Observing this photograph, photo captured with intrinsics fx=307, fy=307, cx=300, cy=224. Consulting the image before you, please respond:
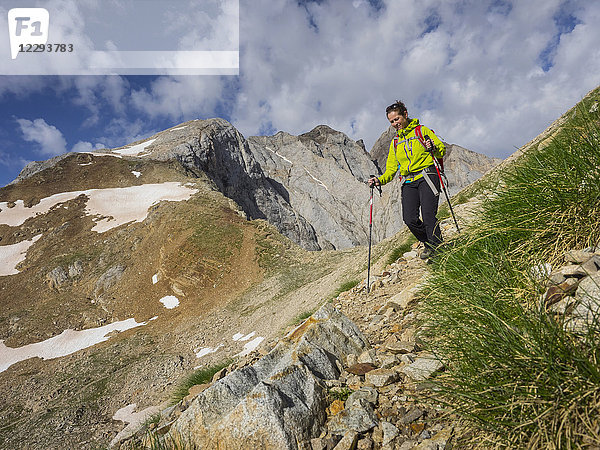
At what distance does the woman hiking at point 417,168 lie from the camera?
5.82 metres

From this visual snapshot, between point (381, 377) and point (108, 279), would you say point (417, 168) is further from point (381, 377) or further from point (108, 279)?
point (108, 279)

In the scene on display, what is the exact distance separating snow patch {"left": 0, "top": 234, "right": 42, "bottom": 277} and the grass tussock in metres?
40.4

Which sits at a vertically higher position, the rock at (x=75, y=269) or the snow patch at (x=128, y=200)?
the snow patch at (x=128, y=200)

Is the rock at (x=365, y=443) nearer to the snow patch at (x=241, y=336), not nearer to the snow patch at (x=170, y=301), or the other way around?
the snow patch at (x=241, y=336)

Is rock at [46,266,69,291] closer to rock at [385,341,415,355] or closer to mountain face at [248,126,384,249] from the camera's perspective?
rock at [385,341,415,355]

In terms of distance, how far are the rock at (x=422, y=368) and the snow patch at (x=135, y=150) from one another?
61.0 meters

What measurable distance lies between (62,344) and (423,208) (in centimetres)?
2551

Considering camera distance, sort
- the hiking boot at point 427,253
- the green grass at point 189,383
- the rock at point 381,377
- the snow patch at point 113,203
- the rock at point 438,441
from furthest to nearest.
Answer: the snow patch at point 113,203
the green grass at point 189,383
the hiking boot at point 427,253
the rock at point 381,377
the rock at point 438,441

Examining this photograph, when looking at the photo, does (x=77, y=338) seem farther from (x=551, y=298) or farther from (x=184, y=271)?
(x=551, y=298)

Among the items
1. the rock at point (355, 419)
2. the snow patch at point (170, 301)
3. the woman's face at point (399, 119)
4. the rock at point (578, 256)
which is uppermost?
the woman's face at point (399, 119)

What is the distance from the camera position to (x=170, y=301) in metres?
23.8

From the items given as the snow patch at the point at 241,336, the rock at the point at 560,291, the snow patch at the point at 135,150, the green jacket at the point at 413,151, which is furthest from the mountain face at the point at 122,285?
the rock at the point at 560,291

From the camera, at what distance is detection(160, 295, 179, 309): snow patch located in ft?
76.6

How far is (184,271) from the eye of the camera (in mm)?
25469
